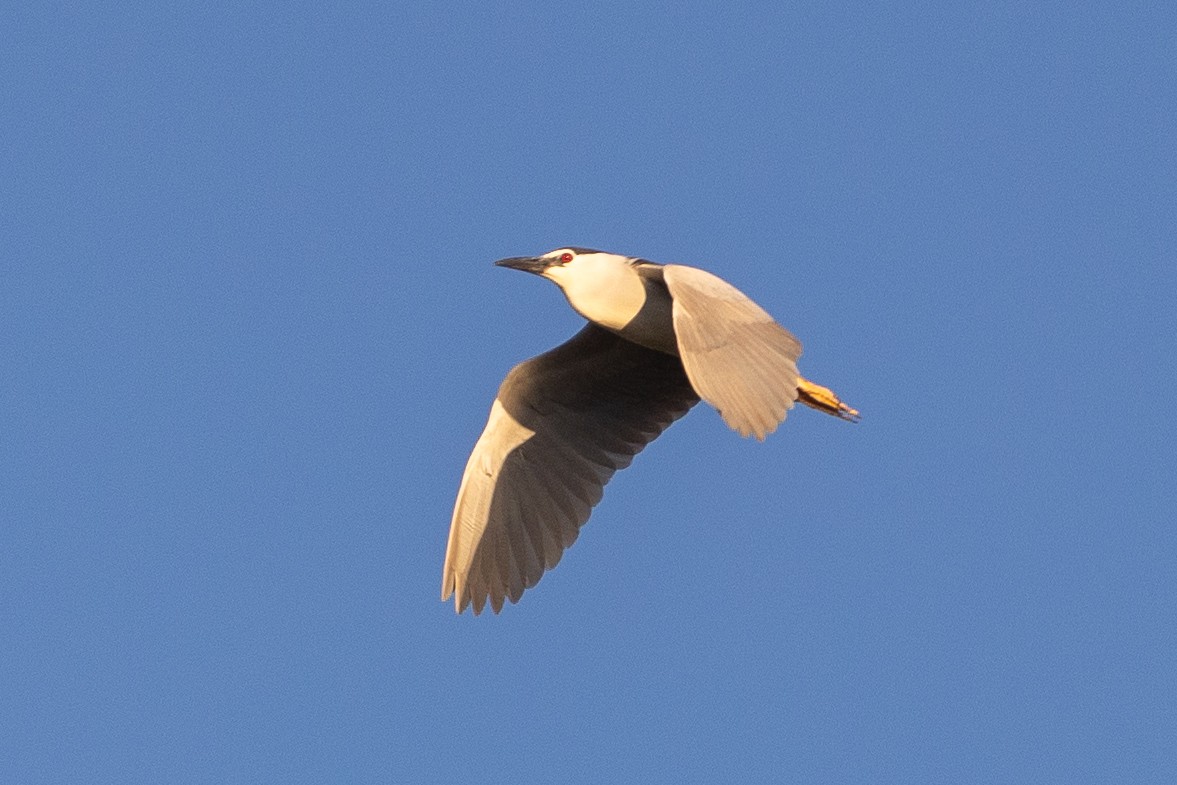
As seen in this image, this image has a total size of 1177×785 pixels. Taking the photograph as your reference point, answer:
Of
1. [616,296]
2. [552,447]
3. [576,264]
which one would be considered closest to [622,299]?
[616,296]

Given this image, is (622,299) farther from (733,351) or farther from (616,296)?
(733,351)

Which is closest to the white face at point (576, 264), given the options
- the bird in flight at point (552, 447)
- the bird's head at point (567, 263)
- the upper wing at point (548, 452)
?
the bird's head at point (567, 263)

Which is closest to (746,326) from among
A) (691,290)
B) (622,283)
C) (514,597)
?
(691,290)

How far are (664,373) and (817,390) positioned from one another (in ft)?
3.46

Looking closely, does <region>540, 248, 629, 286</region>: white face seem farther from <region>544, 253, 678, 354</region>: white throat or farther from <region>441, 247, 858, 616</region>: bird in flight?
<region>441, 247, 858, 616</region>: bird in flight

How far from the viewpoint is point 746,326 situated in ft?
33.8

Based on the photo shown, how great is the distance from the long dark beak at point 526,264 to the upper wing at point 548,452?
0.83 meters

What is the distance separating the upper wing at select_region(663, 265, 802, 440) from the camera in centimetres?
963

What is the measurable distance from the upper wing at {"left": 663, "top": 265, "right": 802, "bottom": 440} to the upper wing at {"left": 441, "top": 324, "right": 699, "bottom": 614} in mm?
2077

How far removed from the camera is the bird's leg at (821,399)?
12328 millimetres

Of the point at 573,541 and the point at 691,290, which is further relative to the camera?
the point at 573,541

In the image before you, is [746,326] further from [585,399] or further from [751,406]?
[585,399]

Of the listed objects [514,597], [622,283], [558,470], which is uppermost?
[622,283]

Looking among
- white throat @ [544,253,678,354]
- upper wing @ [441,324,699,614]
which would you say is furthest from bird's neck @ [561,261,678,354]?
upper wing @ [441,324,699,614]
